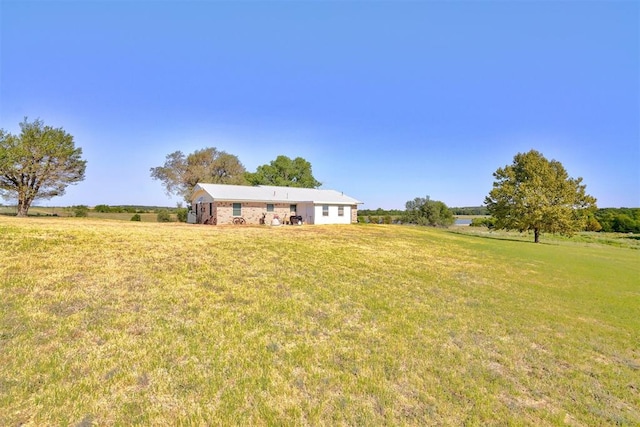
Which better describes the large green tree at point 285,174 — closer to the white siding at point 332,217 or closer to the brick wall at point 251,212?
the white siding at point 332,217

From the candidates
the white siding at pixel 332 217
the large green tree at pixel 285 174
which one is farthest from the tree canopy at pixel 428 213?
the white siding at pixel 332 217

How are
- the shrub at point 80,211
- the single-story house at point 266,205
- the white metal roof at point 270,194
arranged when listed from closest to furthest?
the single-story house at point 266,205 → the white metal roof at point 270,194 → the shrub at point 80,211

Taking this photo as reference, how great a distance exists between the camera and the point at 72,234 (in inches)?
428

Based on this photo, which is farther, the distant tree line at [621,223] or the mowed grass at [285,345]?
the distant tree line at [621,223]

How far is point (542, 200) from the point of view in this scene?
88.0 ft

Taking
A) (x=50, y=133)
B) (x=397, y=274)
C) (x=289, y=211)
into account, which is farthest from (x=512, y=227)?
(x=50, y=133)

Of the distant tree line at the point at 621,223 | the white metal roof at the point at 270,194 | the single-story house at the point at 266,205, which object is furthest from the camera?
the distant tree line at the point at 621,223

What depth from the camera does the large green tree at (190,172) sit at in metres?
40.7

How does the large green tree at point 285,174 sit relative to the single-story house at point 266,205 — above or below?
above

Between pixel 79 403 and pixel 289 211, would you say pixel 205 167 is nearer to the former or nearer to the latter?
pixel 289 211

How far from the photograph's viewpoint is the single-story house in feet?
82.4

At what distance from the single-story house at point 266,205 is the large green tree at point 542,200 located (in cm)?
1457

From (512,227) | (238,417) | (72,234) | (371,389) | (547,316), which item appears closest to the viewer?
(238,417)

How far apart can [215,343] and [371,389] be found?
2.42 m
